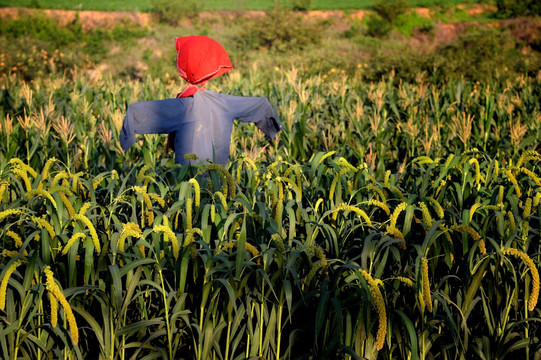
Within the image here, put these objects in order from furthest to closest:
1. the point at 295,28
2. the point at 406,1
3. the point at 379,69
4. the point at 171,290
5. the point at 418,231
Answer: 1. the point at 406,1
2. the point at 295,28
3. the point at 379,69
4. the point at 418,231
5. the point at 171,290

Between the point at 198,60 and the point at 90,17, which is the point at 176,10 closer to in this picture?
the point at 90,17

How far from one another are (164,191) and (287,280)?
38.6 inches

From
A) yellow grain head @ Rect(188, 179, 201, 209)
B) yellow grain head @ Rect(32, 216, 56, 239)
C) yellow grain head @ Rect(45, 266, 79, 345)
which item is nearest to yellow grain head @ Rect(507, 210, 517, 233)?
yellow grain head @ Rect(188, 179, 201, 209)

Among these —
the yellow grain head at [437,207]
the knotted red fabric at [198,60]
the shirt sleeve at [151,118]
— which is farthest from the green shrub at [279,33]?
the yellow grain head at [437,207]

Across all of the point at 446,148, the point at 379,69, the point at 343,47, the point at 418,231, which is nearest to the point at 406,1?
the point at 343,47

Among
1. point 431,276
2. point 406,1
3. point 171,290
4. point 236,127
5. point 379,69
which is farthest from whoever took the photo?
point 406,1

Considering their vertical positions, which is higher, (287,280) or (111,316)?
(287,280)

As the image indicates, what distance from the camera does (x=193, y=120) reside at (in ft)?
11.3

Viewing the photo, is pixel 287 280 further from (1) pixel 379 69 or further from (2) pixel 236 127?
(1) pixel 379 69

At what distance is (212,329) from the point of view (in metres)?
2.27

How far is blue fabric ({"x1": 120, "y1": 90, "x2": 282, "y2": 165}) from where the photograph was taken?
339 centimetres

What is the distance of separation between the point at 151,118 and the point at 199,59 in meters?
0.47

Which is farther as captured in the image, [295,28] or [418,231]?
[295,28]

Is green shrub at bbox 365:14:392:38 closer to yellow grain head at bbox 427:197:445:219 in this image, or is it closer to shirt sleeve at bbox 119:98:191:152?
shirt sleeve at bbox 119:98:191:152
